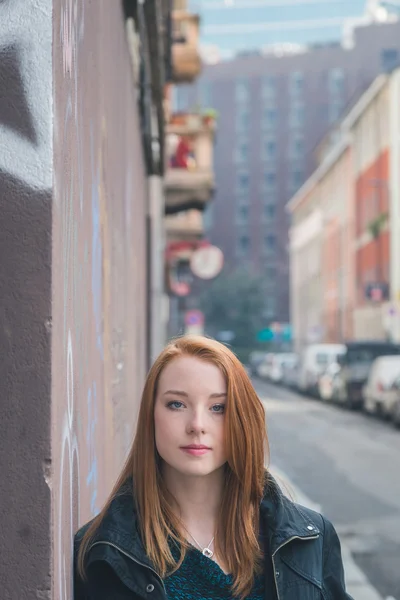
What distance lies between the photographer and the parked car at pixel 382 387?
27.9 metres

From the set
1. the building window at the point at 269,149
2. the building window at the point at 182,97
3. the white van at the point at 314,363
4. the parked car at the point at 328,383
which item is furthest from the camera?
the building window at the point at 182,97

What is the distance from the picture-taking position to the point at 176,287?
4603 cm

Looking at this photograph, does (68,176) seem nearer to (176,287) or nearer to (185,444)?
(185,444)

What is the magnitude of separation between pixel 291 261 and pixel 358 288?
3937 centimetres

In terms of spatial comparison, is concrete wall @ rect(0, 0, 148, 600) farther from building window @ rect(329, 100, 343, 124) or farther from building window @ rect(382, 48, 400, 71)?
building window @ rect(329, 100, 343, 124)

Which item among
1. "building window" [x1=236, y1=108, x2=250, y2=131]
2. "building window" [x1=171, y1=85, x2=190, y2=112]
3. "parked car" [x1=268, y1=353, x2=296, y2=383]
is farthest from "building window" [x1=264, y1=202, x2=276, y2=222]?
"parked car" [x1=268, y1=353, x2=296, y2=383]

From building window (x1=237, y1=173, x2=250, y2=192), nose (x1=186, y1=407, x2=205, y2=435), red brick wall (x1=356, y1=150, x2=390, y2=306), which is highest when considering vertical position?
building window (x1=237, y1=173, x2=250, y2=192)

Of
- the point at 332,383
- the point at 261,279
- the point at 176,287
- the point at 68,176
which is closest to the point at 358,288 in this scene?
the point at 176,287

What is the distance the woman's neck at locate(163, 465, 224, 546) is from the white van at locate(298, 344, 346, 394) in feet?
136

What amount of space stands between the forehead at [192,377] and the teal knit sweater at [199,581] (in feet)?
1.06

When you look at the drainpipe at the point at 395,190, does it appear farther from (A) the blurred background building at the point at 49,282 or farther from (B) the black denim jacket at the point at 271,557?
(B) the black denim jacket at the point at 271,557

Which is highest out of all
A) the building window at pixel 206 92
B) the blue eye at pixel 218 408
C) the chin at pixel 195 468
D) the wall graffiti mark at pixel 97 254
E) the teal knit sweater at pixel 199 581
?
the building window at pixel 206 92

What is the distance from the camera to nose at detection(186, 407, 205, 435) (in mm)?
2408

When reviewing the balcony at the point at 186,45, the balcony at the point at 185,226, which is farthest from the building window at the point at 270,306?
the balcony at the point at 186,45
